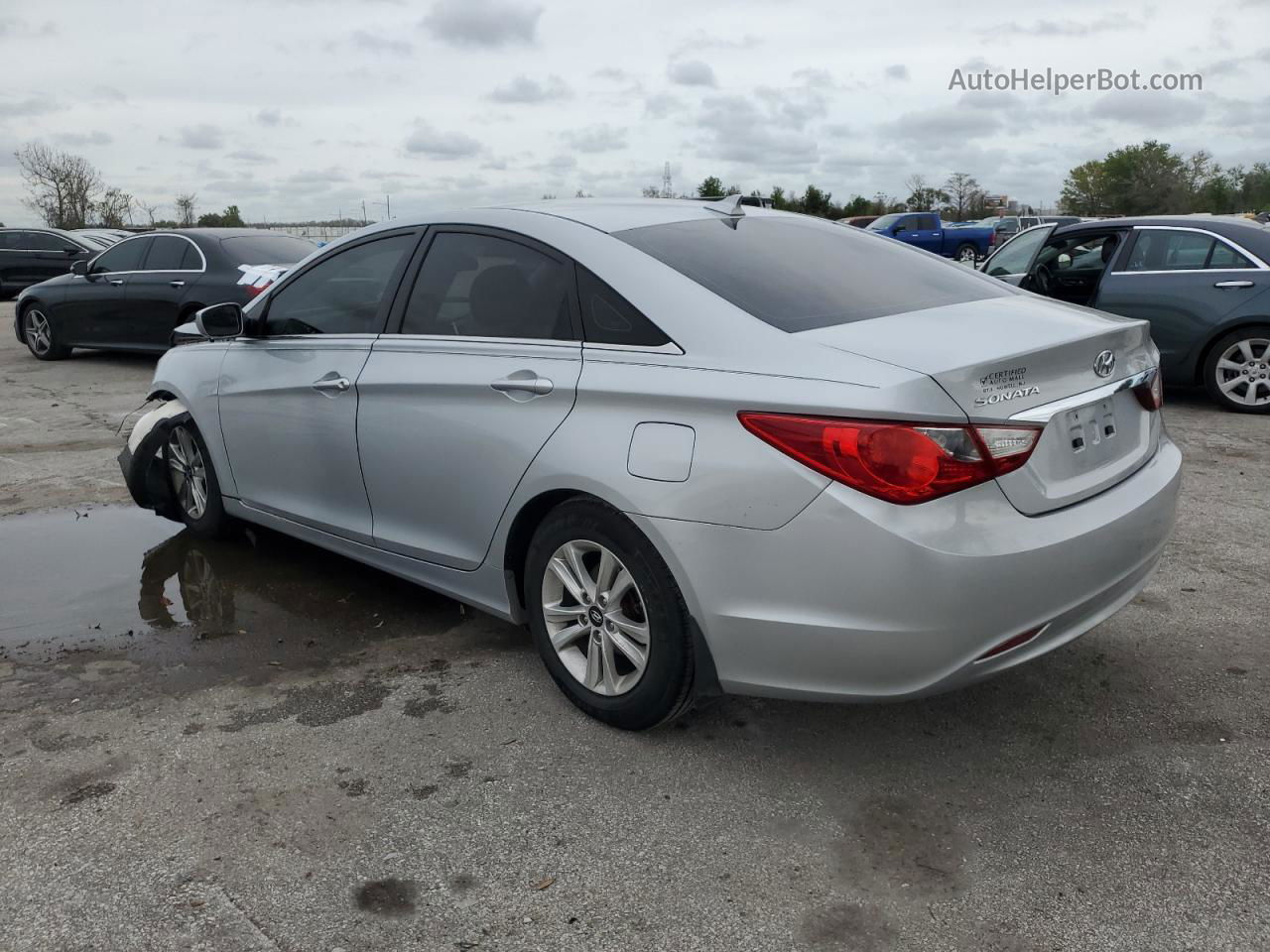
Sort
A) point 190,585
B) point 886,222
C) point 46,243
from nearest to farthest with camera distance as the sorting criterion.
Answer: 1. point 190,585
2. point 46,243
3. point 886,222

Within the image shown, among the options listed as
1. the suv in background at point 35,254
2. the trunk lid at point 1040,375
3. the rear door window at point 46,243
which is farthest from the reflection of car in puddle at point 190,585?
the rear door window at point 46,243

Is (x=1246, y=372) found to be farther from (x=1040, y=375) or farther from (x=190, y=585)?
(x=190, y=585)

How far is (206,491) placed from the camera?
200 inches

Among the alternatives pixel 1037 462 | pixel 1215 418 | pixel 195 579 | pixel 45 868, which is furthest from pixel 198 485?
pixel 1215 418

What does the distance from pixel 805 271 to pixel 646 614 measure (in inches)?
46.6

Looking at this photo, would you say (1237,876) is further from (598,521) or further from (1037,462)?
(598,521)

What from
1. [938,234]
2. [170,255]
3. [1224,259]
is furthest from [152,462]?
[938,234]

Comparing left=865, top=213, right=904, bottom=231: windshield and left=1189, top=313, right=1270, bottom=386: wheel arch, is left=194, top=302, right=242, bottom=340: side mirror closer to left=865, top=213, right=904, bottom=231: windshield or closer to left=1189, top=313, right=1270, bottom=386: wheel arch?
left=1189, top=313, right=1270, bottom=386: wheel arch

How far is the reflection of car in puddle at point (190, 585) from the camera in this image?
4.32 meters

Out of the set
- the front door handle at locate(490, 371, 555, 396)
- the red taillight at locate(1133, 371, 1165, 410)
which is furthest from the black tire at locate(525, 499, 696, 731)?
the red taillight at locate(1133, 371, 1165, 410)

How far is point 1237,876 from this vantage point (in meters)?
2.50

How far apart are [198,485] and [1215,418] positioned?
22.7ft

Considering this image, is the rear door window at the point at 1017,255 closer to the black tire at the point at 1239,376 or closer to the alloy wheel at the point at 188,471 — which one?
the black tire at the point at 1239,376

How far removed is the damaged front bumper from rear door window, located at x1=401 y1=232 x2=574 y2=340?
193 centimetres
